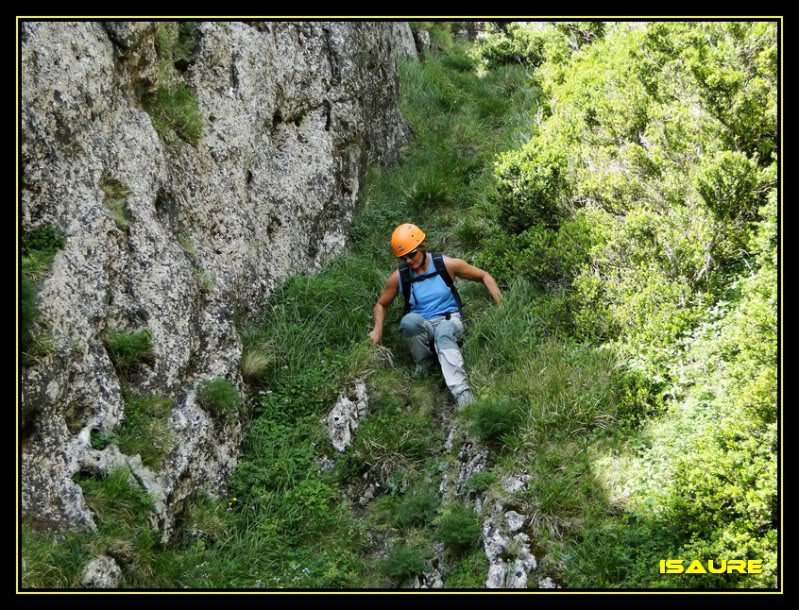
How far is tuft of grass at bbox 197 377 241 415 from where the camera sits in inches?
232

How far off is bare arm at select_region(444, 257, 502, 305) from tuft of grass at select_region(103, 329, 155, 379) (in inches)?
128

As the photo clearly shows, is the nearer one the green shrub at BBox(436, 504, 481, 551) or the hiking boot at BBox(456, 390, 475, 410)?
the green shrub at BBox(436, 504, 481, 551)

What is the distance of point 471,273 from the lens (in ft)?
24.1

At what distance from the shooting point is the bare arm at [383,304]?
7.19 m

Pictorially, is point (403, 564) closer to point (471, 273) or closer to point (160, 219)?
point (471, 273)

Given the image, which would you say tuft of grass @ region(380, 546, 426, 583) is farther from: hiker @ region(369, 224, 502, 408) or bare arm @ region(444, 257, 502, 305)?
bare arm @ region(444, 257, 502, 305)

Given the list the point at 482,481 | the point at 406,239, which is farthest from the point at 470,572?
the point at 406,239

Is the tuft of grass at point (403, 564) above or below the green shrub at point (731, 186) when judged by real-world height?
below

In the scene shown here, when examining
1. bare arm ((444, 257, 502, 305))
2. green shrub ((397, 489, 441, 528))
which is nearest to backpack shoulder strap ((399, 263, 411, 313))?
bare arm ((444, 257, 502, 305))

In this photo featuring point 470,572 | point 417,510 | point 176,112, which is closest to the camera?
point 470,572

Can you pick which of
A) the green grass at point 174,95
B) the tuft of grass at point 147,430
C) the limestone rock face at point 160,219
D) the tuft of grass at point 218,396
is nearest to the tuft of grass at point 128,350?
the limestone rock face at point 160,219

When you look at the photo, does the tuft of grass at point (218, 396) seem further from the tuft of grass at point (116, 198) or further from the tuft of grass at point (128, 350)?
the tuft of grass at point (116, 198)

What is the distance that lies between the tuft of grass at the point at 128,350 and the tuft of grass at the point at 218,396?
55cm

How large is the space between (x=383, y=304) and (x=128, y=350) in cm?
278
